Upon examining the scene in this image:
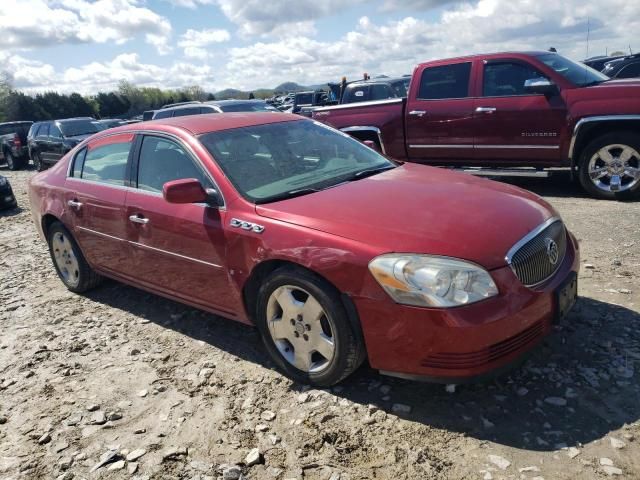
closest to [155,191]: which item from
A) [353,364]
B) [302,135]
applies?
[302,135]

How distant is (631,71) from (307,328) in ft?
40.3

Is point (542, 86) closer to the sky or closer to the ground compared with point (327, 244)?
closer to the sky

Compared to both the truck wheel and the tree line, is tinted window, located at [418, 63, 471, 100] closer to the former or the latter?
the truck wheel

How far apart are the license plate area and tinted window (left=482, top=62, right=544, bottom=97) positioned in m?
4.80

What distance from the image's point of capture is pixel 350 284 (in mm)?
2832

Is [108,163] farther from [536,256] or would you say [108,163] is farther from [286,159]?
[536,256]

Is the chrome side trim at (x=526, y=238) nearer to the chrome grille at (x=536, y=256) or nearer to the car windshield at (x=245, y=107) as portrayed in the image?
the chrome grille at (x=536, y=256)

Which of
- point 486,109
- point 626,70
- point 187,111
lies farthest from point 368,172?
point 626,70

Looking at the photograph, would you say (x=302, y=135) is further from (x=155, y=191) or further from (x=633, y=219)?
(x=633, y=219)

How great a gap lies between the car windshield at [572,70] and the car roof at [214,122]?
433cm

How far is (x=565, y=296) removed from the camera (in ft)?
9.97

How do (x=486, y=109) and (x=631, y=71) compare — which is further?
(x=631, y=71)

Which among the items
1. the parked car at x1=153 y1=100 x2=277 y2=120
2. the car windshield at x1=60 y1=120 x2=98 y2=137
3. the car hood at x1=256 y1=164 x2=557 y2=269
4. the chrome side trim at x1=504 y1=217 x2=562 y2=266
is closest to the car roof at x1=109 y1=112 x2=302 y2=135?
the car hood at x1=256 y1=164 x2=557 y2=269

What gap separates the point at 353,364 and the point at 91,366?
2.04 metres
